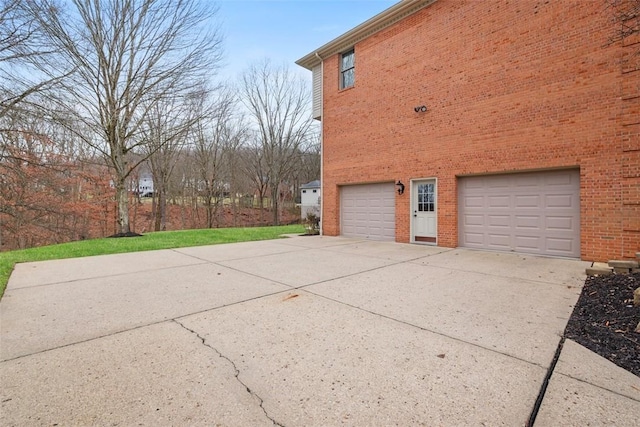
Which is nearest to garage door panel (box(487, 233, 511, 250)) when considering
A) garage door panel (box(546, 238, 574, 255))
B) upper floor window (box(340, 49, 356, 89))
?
garage door panel (box(546, 238, 574, 255))

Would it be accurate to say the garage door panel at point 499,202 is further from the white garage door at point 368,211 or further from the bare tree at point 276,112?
the bare tree at point 276,112

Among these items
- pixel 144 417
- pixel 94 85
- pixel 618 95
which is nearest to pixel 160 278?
pixel 144 417

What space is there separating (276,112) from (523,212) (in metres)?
20.2

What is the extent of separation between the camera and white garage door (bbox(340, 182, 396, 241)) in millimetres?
9789

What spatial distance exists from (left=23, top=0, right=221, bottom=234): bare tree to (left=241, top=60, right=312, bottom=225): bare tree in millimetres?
10815

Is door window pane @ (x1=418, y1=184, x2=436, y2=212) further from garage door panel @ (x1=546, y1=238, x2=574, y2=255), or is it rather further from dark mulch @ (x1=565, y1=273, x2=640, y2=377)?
dark mulch @ (x1=565, y1=273, x2=640, y2=377)

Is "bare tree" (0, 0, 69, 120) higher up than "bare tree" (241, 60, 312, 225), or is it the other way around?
"bare tree" (241, 60, 312, 225)

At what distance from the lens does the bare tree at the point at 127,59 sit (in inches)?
431

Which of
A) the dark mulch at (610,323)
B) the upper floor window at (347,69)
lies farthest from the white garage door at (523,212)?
the upper floor window at (347,69)

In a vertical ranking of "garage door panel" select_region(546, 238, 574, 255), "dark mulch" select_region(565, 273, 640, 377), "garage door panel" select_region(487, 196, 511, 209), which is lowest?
"dark mulch" select_region(565, 273, 640, 377)

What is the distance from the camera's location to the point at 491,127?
7.45 metres

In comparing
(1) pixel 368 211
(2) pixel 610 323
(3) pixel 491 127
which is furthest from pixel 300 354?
(1) pixel 368 211

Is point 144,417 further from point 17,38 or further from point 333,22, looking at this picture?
point 333,22

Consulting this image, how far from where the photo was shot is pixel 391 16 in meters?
9.21
